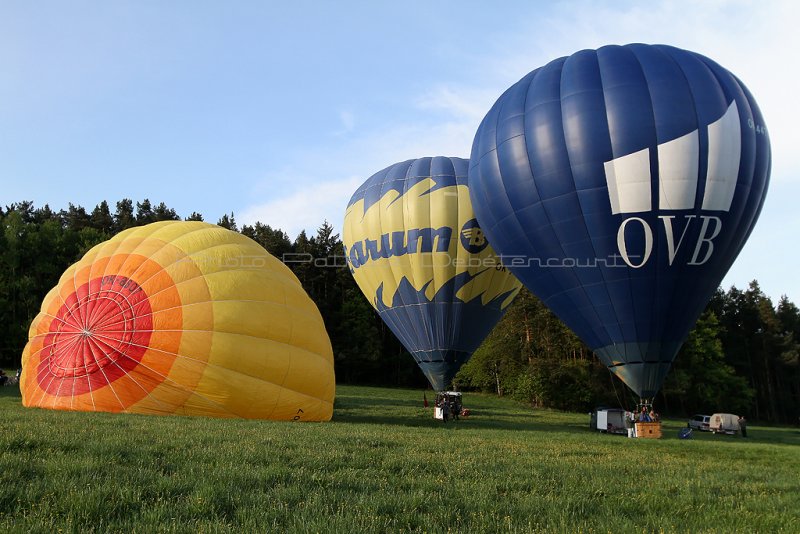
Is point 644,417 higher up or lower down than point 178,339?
lower down

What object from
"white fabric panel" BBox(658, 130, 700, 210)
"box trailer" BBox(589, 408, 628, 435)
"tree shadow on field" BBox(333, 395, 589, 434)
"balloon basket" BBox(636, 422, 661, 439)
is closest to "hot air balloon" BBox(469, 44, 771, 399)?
"white fabric panel" BBox(658, 130, 700, 210)

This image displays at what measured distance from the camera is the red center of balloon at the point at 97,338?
491 inches

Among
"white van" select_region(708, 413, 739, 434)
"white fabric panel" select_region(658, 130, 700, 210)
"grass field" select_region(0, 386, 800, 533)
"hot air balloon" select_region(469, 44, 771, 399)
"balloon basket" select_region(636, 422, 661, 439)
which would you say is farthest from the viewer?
"white van" select_region(708, 413, 739, 434)

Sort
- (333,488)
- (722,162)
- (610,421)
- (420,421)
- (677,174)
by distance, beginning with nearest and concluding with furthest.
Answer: (333,488) < (677,174) < (722,162) < (420,421) < (610,421)

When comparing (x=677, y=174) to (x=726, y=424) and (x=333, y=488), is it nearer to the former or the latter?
(x=333, y=488)

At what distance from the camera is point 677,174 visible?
48.3 feet

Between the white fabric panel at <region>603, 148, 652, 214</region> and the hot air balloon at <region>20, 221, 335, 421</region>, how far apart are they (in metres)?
8.18

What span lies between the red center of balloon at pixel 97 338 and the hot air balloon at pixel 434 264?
36.5 feet

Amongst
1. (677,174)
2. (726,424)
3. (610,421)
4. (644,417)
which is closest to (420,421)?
(644,417)

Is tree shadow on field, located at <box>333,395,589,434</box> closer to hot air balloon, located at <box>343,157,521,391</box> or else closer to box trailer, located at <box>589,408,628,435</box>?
box trailer, located at <box>589,408,628,435</box>

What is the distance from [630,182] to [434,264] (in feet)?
27.9

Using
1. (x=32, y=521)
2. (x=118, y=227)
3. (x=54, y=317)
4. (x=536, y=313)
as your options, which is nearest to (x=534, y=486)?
(x=32, y=521)

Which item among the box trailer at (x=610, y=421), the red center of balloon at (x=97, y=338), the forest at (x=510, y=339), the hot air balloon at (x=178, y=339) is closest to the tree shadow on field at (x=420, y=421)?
the box trailer at (x=610, y=421)

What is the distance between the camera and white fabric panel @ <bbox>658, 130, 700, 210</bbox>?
14719 mm
